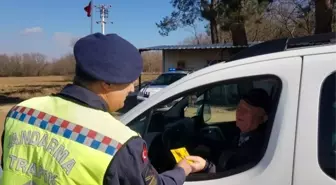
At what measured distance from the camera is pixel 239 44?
23375 mm

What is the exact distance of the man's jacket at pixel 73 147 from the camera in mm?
1321

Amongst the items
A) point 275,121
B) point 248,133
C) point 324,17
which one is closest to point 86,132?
point 275,121

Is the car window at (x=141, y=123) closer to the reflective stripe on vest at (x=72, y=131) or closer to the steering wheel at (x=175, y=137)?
the steering wheel at (x=175, y=137)

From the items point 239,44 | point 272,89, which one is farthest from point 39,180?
point 239,44

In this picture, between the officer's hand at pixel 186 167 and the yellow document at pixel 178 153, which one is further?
the yellow document at pixel 178 153

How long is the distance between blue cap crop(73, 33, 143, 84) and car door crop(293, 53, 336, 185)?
0.77m

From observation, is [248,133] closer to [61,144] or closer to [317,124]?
[317,124]

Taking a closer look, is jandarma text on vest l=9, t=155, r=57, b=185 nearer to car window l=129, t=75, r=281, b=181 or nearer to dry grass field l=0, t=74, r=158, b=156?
Answer: car window l=129, t=75, r=281, b=181

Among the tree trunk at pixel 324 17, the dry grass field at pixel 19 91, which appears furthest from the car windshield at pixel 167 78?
the dry grass field at pixel 19 91

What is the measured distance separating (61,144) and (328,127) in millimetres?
1102

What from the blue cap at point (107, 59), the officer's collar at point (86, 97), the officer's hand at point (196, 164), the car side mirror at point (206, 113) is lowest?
the car side mirror at point (206, 113)

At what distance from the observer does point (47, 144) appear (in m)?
1.39

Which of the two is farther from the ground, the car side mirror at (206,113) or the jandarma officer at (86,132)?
the jandarma officer at (86,132)

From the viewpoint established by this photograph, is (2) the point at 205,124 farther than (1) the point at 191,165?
Yes
